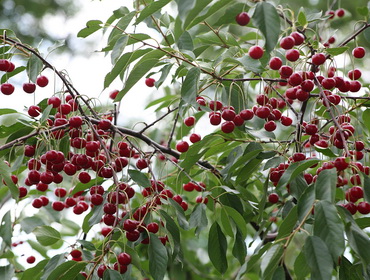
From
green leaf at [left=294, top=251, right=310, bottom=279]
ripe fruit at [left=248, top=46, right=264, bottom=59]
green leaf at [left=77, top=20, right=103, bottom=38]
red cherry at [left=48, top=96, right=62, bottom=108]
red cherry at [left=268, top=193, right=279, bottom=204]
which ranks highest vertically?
green leaf at [left=77, top=20, right=103, bottom=38]

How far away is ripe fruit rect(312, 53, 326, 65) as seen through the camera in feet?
4.46

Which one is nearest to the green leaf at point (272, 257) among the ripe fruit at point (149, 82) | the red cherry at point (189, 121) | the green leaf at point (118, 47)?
the green leaf at point (118, 47)

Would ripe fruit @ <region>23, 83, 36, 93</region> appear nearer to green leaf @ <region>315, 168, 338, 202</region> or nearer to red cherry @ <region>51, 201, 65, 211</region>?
red cherry @ <region>51, 201, 65, 211</region>

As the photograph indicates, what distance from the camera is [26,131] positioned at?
1.57m

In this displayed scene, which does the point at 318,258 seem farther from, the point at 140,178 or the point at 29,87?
the point at 29,87

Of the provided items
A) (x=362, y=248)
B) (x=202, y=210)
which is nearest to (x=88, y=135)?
(x=202, y=210)

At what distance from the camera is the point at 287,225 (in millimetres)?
1147

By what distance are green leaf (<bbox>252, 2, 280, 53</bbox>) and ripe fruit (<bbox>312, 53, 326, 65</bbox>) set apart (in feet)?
1.13

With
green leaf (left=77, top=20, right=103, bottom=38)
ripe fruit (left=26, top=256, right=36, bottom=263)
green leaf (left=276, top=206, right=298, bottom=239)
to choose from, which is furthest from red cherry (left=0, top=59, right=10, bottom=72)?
ripe fruit (left=26, top=256, right=36, bottom=263)

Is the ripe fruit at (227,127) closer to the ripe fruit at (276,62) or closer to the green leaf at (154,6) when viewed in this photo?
the ripe fruit at (276,62)

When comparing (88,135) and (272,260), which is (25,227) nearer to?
(88,135)

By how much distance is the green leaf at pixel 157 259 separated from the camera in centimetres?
129

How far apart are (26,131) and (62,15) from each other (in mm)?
5563

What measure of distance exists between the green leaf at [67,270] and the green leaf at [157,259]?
0.17 meters
